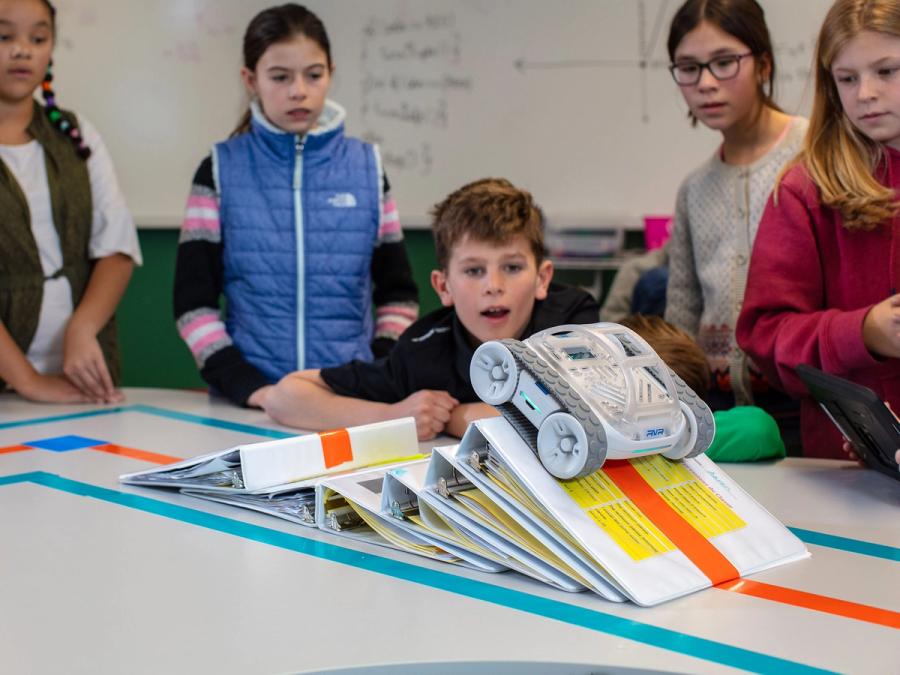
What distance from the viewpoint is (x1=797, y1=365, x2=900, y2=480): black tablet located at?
52.7 inches

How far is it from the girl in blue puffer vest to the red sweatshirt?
2.98 ft

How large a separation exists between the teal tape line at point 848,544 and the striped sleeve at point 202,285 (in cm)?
129

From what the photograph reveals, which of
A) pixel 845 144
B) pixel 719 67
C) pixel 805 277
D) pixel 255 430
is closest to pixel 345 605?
pixel 255 430

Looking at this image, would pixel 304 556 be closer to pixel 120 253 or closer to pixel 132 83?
pixel 120 253

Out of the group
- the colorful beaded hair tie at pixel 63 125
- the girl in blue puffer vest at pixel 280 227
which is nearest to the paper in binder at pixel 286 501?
the girl in blue puffer vest at pixel 280 227

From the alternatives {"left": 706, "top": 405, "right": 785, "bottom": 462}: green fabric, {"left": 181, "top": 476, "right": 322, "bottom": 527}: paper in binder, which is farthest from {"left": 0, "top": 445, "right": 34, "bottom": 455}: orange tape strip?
{"left": 706, "top": 405, "right": 785, "bottom": 462}: green fabric

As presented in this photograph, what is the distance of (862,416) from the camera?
1.40 m

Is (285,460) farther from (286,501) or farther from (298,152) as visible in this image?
(298,152)

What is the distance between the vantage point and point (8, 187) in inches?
92.6

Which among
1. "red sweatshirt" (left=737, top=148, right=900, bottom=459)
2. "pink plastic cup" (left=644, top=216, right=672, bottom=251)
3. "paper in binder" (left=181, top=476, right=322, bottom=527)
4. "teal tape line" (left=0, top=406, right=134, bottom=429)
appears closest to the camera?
"paper in binder" (left=181, top=476, right=322, bottom=527)

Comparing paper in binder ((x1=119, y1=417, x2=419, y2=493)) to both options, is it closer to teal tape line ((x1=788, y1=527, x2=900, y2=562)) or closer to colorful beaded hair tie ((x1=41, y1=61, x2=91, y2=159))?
teal tape line ((x1=788, y1=527, x2=900, y2=562))

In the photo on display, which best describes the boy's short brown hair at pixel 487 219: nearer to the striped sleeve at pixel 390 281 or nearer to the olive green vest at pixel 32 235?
the striped sleeve at pixel 390 281

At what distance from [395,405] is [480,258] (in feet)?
0.95

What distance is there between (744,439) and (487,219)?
1.87ft
